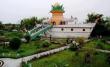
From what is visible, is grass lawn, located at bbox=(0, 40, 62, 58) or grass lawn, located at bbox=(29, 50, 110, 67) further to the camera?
grass lawn, located at bbox=(0, 40, 62, 58)

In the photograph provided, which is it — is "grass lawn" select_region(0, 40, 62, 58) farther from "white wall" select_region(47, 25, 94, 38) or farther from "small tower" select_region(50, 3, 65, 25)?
"small tower" select_region(50, 3, 65, 25)

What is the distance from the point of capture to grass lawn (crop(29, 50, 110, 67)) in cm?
2808

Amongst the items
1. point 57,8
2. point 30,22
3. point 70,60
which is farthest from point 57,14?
point 70,60

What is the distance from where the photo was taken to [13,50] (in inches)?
1382

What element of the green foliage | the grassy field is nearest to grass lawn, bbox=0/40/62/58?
the grassy field

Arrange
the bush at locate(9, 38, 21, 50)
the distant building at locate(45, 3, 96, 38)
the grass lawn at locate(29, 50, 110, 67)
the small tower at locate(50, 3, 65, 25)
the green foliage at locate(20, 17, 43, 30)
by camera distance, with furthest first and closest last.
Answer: the green foliage at locate(20, 17, 43, 30), the small tower at locate(50, 3, 65, 25), the distant building at locate(45, 3, 96, 38), the bush at locate(9, 38, 21, 50), the grass lawn at locate(29, 50, 110, 67)

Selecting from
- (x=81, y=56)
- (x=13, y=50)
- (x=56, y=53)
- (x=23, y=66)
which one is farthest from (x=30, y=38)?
(x=23, y=66)

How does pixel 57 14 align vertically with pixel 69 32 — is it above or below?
above

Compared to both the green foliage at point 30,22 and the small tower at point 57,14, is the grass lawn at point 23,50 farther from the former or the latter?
the green foliage at point 30,22

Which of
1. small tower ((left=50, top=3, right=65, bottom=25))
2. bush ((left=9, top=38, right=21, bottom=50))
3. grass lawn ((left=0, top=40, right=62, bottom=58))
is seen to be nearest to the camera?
grass lawn ((left=0, top=40, right=62, bottom=58))

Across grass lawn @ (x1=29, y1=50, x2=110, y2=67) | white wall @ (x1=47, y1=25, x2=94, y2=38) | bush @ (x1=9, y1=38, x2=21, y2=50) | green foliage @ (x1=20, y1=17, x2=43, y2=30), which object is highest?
green foliage @ (x1=20, y1=17, x2=43, y2=30)

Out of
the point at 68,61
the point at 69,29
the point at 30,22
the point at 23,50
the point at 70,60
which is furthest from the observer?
the point at 30,22

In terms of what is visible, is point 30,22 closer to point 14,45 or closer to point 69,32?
point 69,32

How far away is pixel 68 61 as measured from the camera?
2966cm
